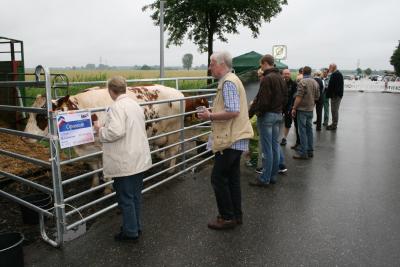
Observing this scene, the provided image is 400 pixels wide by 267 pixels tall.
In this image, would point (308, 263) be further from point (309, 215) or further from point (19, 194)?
point (19, 194)

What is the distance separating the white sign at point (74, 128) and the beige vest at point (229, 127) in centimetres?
135

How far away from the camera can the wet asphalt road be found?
380 cm

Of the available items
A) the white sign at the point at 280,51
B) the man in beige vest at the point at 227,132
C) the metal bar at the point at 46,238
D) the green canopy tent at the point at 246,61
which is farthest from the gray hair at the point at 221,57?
the green canopy tent at the point at 246,61

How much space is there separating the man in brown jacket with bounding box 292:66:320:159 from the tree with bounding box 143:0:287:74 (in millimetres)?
13002

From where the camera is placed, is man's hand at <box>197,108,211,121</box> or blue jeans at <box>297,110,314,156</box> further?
blue jeans at <box>297,110,314,156</box>

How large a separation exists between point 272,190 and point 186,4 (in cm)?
1712

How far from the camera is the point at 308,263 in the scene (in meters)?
3.71

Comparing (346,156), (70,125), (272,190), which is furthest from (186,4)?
(70,125)

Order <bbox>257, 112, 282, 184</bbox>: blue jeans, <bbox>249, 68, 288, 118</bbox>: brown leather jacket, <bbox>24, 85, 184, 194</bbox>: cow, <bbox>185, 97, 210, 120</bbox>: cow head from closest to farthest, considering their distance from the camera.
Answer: <bbox>24, 85, 184, 194</bbox>: cow < <bbox>249, 68, 288, 118</bbox>: brown leather jacket < <bbox>257, 112, 282, 184</bbox>: blue jeans < <bbox>185, 97, 210, 120</bbox>: cow head

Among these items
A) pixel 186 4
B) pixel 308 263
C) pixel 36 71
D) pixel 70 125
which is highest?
pixel 186 4

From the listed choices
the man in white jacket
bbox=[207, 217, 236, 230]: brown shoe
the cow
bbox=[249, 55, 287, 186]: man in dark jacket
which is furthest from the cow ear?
bbox=[249, 55, 287, 186]: man in dark jacket

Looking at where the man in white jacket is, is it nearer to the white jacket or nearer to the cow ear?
the white jacket

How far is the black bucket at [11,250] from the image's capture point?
3.34 m

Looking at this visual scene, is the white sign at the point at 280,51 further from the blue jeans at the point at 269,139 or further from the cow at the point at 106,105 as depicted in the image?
the blue jeans at the point at 269,139
